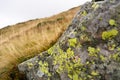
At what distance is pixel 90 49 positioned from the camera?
21.9 feet

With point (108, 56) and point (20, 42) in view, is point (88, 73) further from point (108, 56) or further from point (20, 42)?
point (20, 42)

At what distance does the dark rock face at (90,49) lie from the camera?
250 inches

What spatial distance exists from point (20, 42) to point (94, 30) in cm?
331

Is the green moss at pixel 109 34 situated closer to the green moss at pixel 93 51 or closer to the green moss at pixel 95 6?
the green moss at pixel 93 51

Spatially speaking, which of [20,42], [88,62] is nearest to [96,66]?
[88,62]

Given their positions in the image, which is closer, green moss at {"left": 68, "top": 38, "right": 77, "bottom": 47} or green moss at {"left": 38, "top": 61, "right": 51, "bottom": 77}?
green moss at {"left": 68, "top": 38, "right": 77, "bottom": 47}

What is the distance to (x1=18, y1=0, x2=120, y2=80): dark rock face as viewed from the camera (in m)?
6.36

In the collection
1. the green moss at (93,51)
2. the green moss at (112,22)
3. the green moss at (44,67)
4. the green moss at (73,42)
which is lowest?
the green moss at (44,67)

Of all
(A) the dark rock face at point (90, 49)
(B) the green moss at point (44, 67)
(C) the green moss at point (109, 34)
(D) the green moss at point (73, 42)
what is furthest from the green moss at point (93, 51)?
(B) the green moss at point (44, 67)

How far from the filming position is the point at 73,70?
6918 mm

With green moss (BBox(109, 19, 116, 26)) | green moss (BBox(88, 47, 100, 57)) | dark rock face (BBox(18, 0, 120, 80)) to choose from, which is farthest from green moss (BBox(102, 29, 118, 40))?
green moss (BBox(88, 47, 100, 57))

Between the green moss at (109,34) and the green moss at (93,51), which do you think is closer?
the green moss at (109,34)

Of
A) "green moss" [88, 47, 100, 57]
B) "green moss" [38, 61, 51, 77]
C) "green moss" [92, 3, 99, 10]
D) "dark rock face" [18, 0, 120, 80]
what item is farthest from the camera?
"green moss" [38, 61, 51, 77]

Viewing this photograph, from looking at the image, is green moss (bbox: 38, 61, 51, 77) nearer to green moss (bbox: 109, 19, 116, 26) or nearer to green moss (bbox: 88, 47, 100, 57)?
green moss (bbox: 88, 47, 100, 57)
